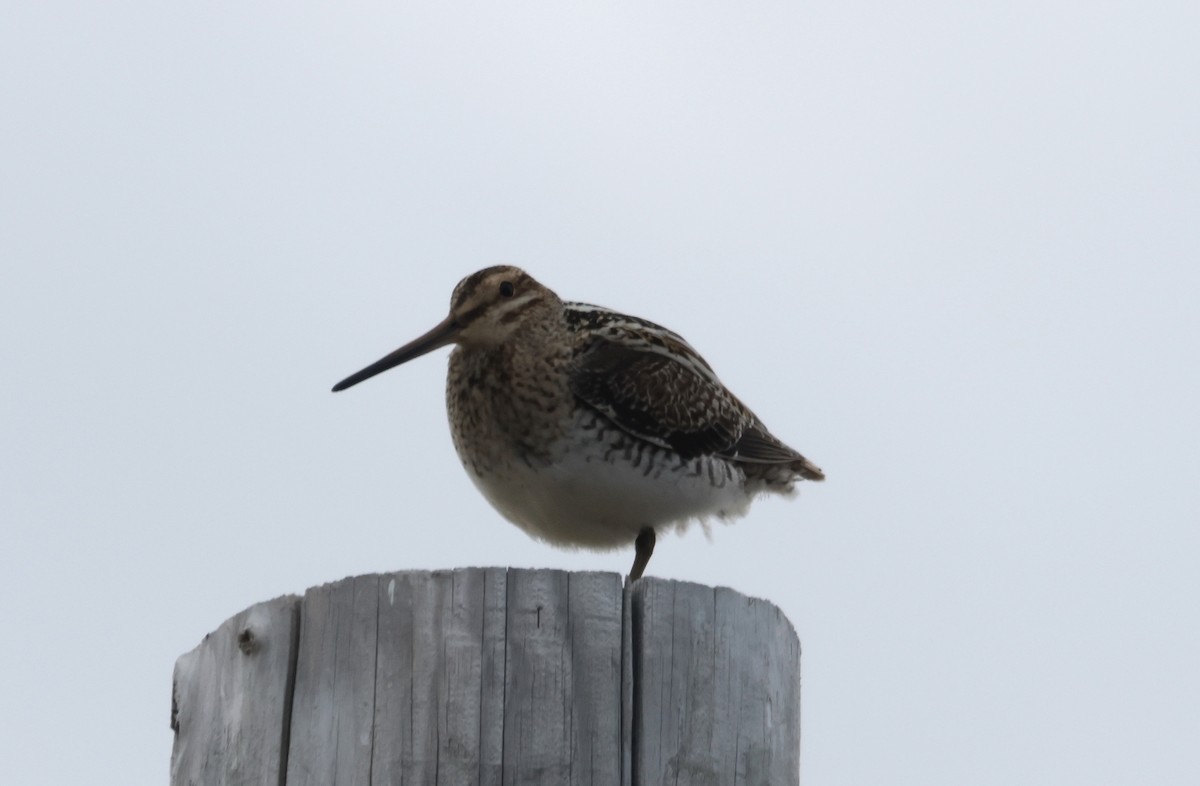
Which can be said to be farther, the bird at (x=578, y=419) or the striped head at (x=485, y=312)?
the striped head at (x=485, y=312)

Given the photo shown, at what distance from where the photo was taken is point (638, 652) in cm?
403

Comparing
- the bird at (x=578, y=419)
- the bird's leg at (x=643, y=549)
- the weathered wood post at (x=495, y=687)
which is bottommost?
the weathered wood post at (x=495, y=687)

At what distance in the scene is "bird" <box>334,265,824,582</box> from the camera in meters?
7.26

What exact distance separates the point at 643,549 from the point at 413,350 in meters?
1.29

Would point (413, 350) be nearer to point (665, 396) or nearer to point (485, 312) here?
→ point (485, 312)

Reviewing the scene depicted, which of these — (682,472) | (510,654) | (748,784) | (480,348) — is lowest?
(748,784)

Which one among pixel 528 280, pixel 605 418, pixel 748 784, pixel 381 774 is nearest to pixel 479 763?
pixel 381 774

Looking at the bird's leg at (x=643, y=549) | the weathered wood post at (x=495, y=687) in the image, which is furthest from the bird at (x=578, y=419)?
the weathered wood post at (x=495, y=687)

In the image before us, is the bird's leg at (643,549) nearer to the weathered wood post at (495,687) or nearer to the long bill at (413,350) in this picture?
the long bill at (413,350)

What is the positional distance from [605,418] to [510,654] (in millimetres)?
3500

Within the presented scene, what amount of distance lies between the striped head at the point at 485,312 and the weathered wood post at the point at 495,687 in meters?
3.45

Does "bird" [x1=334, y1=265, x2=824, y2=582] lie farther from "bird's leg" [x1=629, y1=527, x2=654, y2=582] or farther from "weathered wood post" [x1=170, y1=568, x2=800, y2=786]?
"weathered wood post" [x1=170, y1=568, x2=800, y2=786]

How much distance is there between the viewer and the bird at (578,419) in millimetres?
7262

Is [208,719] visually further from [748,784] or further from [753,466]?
[753,466]
